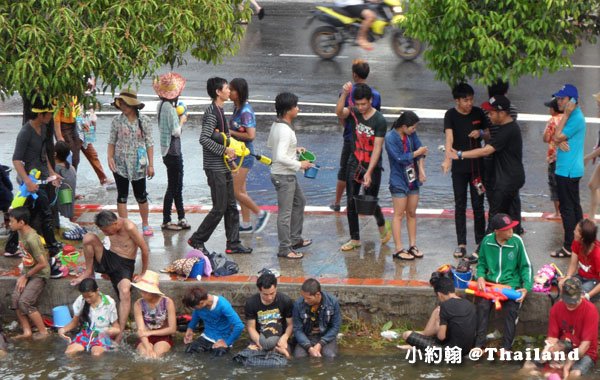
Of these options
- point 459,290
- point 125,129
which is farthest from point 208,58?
point 459,290

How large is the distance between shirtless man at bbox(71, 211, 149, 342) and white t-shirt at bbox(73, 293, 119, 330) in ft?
0.31

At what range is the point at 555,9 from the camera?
10.4 m

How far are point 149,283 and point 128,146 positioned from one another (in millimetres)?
2012

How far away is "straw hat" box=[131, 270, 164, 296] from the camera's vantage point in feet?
34.2

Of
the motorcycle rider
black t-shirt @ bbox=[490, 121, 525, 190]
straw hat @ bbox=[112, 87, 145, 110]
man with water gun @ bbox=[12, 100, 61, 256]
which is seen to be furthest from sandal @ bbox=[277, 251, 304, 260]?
the motorcycle rider

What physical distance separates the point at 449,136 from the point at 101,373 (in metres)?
4.42

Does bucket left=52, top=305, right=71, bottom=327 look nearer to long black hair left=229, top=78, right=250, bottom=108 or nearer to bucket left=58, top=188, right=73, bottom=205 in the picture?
bucket left=58, top=188, right=73, bottom=205

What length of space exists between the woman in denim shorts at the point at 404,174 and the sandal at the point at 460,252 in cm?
38

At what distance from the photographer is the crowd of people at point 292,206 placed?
10.1 m

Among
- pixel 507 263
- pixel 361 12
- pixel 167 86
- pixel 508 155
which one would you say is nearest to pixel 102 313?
pixel 167 86

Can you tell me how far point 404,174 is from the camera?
1121 cm

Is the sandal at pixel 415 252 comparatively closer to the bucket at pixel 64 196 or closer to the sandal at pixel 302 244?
the sandal at pixel 302 244

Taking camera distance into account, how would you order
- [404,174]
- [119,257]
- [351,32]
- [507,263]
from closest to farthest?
[507,263]
[119,257]
[404,174]
[351,32]

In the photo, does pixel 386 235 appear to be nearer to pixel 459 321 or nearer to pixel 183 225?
pixel 459 321
